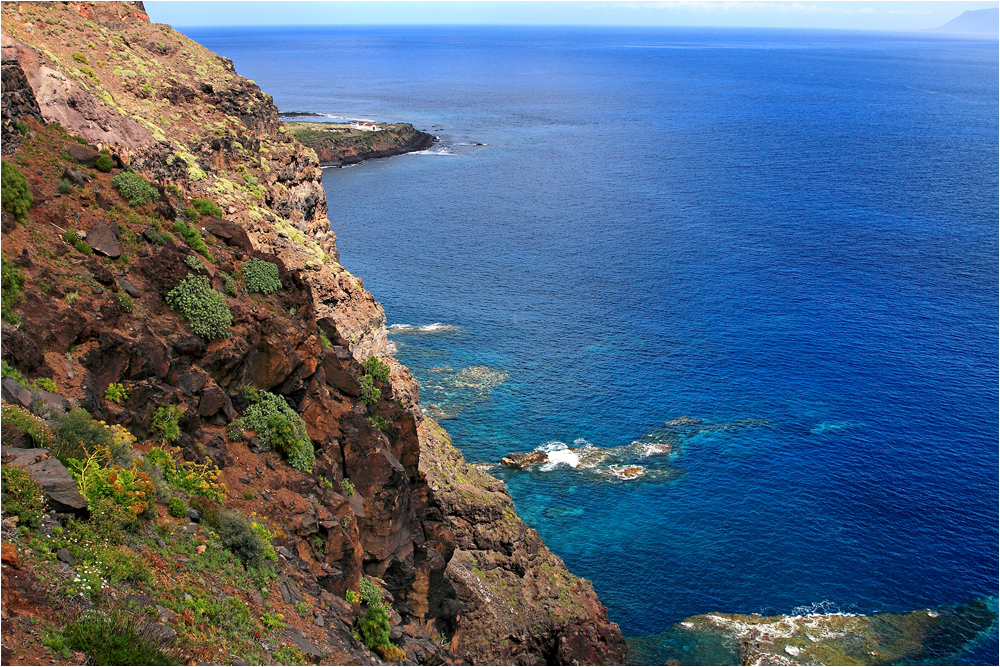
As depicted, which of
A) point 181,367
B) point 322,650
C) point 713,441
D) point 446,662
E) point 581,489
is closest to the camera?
point 322,650

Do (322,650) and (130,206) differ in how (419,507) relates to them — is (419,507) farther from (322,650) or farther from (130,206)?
(130,206)

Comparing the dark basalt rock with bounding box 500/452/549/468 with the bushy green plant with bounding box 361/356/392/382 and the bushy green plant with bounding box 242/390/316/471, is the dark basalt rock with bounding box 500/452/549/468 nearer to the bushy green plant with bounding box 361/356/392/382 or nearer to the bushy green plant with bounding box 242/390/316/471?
the bushy green plant with bounding box 361/356/392/382

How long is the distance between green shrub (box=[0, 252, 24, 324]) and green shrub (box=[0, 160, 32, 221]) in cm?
229

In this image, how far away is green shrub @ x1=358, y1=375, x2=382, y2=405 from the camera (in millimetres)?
38175

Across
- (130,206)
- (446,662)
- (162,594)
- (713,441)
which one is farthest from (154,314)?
(713,441)

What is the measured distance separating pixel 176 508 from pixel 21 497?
544 cm

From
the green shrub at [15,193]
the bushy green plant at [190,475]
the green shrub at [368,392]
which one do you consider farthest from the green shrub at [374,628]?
the green shrub at [15,193]

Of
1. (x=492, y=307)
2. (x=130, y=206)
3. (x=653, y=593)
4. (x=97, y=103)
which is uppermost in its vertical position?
(x=97, y=103)

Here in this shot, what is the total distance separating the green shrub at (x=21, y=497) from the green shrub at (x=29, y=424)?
142 cm

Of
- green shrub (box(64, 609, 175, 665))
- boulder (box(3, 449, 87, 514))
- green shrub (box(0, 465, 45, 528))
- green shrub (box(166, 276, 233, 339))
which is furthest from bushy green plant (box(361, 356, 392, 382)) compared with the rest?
green shrub (box(64, 609, 175, 665))

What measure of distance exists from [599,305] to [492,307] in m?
17.8

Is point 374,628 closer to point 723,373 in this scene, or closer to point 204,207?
point 204,207

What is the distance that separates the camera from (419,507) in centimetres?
4203

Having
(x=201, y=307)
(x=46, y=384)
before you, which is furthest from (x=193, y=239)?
(x=46, y=384)
